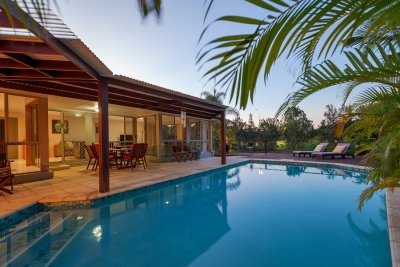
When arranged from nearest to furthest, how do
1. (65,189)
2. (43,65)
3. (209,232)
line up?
(209,232), (43,65), (65,189)

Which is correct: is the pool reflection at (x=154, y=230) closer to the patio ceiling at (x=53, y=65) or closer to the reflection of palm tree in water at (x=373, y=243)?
the reflection of palm tree in water at (x=373, y=243)

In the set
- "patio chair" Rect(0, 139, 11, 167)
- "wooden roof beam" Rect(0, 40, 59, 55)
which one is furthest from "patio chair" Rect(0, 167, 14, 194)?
"wooden roof beam" Rect(0, 40, 59, 55)

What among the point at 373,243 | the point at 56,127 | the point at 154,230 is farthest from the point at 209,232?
the point at 56,127

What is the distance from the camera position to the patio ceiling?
2898 millimetres

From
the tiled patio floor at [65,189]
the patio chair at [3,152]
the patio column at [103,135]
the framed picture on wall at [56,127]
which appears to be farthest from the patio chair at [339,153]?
the framed picture on wall at [56,127]

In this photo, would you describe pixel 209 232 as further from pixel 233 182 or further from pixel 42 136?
pixel 42 136

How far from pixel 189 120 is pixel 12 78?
941 cm

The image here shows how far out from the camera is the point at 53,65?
14.3 feet

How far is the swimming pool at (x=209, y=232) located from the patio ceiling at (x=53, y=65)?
9.69ft

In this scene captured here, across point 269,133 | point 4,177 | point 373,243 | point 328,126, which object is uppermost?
point 328,126

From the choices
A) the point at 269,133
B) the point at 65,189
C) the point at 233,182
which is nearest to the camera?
the point at 65,189

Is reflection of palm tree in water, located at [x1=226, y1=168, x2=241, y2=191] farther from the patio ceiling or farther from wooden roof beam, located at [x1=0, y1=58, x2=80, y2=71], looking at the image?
wooden roof beam, located at [x1=0, y1=58, x2=80, y2=71]

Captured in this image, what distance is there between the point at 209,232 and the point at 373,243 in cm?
261

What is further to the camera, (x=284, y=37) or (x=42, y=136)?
(x=42, y=136)
